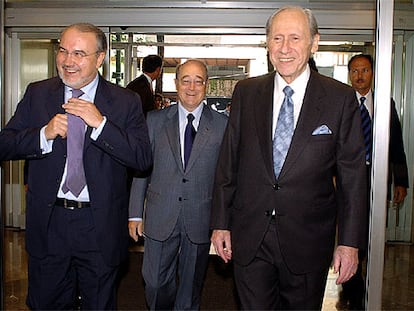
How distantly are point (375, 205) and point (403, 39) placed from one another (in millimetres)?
2851

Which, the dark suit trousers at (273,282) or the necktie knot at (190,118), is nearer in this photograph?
the dark suit trousers at (273,282)

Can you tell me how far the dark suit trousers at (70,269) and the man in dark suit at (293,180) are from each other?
60 cm

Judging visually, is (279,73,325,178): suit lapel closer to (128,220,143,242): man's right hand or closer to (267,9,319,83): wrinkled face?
(267,9,319,83): wrinkled face

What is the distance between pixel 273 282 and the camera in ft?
8.63

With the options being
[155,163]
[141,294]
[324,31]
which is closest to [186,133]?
[155,163]

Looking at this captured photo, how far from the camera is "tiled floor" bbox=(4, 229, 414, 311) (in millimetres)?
4438

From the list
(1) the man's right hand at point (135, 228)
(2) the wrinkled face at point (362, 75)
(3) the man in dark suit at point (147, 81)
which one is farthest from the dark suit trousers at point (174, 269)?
(3) the man in dark suit at point (147, 81)

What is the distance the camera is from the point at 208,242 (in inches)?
138

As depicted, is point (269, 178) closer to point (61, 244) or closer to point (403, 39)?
point (61, 244)

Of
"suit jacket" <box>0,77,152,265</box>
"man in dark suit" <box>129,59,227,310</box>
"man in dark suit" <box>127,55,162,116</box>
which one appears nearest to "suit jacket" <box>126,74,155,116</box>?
"man in dark suit" <box>127,55,162,116</box>

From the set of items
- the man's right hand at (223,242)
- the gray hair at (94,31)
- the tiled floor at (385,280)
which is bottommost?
the tiled floor at (385,280)

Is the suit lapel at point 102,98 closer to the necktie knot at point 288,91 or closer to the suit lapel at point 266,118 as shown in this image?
the suit lapel at point 266,118

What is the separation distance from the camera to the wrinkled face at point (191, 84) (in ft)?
11.5

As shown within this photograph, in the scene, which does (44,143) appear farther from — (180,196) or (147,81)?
(147,81)
